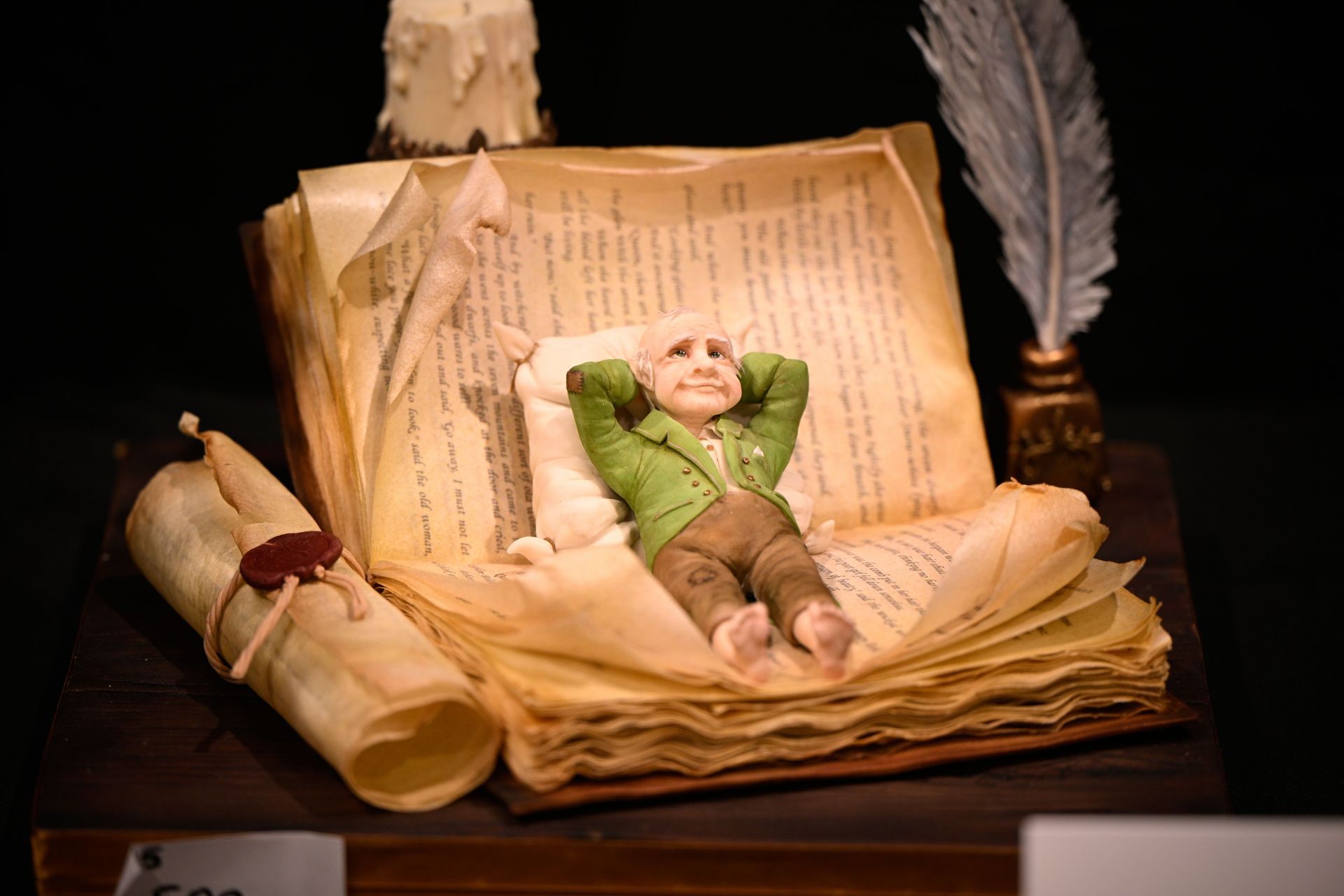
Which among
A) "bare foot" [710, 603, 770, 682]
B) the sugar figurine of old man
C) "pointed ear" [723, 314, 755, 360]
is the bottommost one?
"bare foot" [710, 603, 770, 682]

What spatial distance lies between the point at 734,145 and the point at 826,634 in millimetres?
1052

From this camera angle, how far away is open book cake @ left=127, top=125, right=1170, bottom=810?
4.24 feet

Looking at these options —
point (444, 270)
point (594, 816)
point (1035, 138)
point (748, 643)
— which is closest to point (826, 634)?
point (748, 643)

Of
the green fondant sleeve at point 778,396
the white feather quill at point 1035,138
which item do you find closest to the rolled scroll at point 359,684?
the green fondant sleeve at point 778,396

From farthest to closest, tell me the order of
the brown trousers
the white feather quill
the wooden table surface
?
the white feather quill → the brown trousers → the wooden table surface

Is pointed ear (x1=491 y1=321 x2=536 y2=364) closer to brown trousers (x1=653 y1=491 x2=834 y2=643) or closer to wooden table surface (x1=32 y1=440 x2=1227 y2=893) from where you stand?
brown trousers (x1=653 y1=491 x2=834 y2=643)

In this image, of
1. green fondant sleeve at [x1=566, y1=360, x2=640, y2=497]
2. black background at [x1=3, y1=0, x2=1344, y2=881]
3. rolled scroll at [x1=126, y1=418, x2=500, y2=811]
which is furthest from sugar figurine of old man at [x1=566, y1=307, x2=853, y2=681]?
black background at [x1=3, y1=0, x2=1344, y2=881]

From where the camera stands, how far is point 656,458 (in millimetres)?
1523

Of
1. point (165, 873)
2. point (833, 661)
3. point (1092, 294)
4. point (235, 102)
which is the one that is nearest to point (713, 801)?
point (833, 661)

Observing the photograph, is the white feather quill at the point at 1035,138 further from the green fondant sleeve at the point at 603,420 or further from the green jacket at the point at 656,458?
the green fondant sleeve at the point at 603,420

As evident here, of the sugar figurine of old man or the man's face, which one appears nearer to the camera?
the sugar figurine of old man

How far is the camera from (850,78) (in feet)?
6.73

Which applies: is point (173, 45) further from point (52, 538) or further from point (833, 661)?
point (833, 661)

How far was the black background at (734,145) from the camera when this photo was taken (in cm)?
204
